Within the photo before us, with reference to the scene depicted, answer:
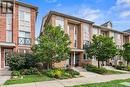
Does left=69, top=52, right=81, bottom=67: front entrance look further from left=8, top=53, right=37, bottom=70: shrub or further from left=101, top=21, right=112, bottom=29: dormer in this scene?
left=101, top=21, right=112, bottom=29: dormer

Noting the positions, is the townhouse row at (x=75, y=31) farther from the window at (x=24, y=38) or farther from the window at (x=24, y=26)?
the window at (x=24, y=38)

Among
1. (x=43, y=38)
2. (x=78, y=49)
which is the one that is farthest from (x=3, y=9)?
(x=78, y=49)

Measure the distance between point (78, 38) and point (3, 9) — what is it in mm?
30129

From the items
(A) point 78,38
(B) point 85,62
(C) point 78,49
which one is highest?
(A) point 78,38

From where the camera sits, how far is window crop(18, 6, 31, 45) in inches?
1049

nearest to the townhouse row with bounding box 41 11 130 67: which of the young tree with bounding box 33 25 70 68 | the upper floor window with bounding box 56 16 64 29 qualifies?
the upper floor window with bounding box 56 16 64 29

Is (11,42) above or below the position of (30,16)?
below

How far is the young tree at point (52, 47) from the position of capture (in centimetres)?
2050

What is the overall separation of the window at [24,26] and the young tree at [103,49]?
33.0 ft

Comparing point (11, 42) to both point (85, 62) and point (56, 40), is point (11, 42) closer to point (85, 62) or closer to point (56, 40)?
point (56, 40)

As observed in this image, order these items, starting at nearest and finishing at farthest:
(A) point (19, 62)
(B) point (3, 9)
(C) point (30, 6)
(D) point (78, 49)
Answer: (B) point (3, 9)
(A) point (19, 62)
(C) point (30, 6)
(D) point (78, 49)

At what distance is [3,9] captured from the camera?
3328 mm

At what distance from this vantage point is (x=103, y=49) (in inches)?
1013

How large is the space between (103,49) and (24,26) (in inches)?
496
